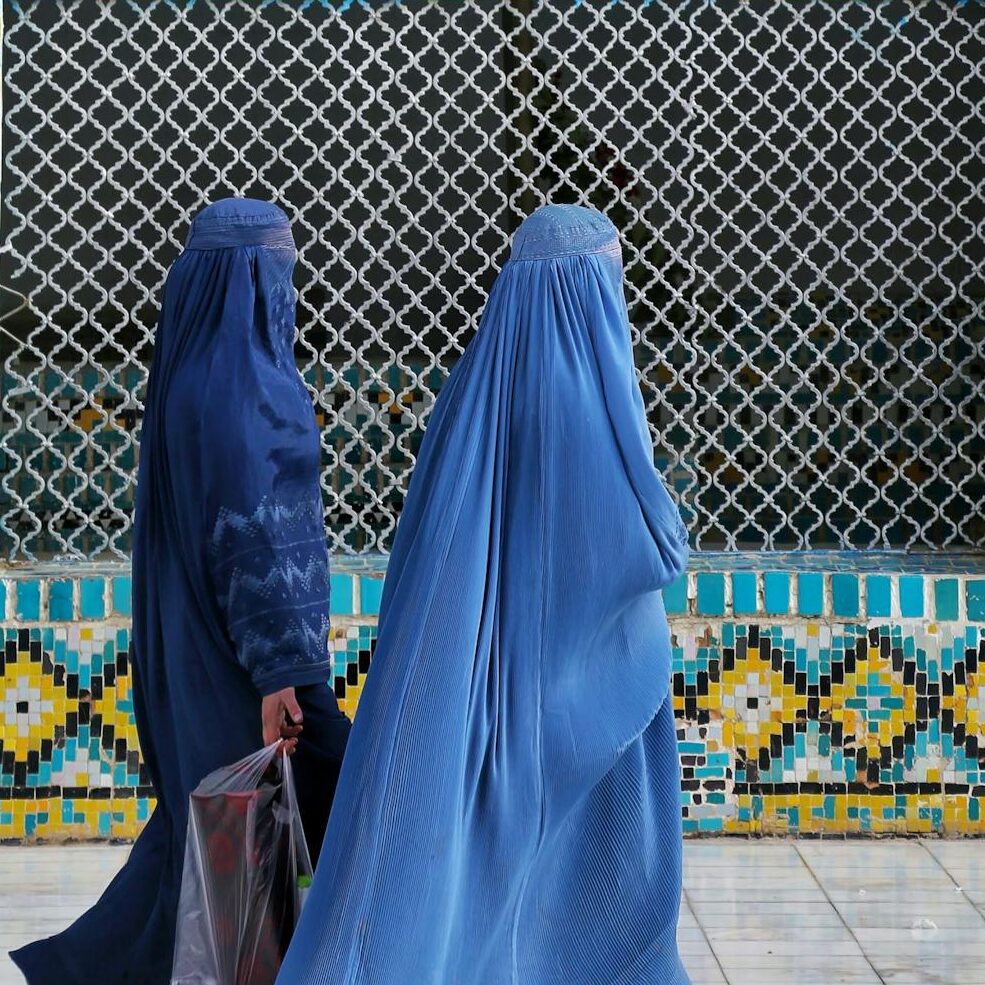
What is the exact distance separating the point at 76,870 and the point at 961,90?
9.15ft

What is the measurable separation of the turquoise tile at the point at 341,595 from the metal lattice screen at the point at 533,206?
155 mm

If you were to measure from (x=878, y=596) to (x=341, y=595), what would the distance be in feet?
4.12

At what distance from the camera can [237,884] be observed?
8.43 ft

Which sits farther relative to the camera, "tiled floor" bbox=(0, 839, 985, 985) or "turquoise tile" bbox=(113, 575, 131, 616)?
"turquoise tile" bbox=(113, 575, 131, 616)

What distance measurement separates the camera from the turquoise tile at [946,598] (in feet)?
13.5

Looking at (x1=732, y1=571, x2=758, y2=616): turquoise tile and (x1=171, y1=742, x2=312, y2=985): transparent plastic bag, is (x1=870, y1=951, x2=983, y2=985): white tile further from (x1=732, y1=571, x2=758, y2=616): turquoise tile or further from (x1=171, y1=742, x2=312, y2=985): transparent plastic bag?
(x1=171, y1=742, x2=312, y2=985): transparent plastic bag

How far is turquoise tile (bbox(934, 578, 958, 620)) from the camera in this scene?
13.5ft

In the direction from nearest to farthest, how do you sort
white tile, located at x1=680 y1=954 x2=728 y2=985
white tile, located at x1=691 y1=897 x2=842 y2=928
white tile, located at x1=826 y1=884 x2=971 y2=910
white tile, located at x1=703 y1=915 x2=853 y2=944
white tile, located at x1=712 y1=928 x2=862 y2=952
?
white tile, located at x1=680 y1=954 x2=728 y2=985, white tile, located at x1=712 y1=928 x2=862 y2=952, white tile, located at x1=703 y1=915 x2=853 y2=944, white tile, located at x1=691 y1=897 x2=842 y2=928, white tile, located at x1=826 y1=884 x2=971 y2=910

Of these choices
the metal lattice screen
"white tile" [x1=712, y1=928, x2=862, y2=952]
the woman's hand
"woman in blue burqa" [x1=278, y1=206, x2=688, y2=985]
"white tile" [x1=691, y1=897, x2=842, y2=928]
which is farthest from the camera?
the metal lattice screen

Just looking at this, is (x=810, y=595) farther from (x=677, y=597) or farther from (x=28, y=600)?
(x=28, y=600)

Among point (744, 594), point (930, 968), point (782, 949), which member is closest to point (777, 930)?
point (782, 949)

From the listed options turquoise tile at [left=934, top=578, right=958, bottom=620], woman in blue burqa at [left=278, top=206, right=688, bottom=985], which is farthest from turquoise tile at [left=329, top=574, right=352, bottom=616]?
woman in blue burqa at [left=278, top=206, right=688, bottom=985]

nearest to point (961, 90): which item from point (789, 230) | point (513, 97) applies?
point (789, 230)

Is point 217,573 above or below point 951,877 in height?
above
